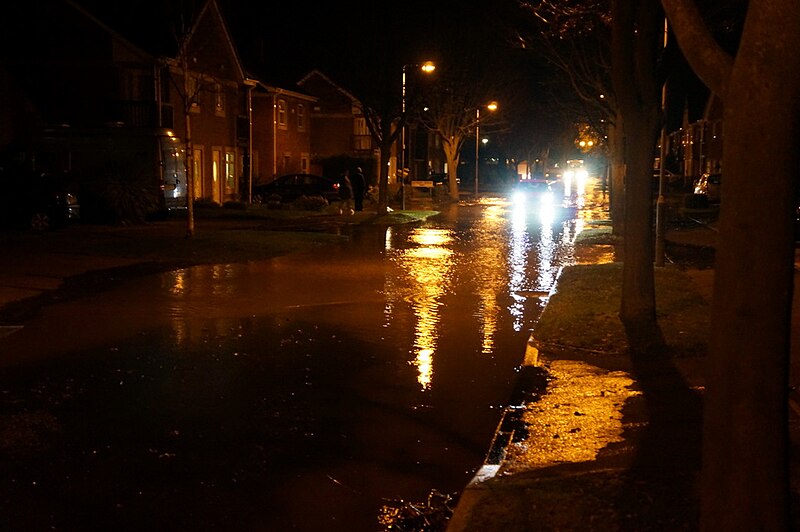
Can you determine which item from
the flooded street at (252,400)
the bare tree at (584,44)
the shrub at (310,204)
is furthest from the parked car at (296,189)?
the flooded street at (252,400)

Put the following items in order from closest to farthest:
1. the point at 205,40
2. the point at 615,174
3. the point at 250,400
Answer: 1. the point at 250,400
2. the point at 615,174
3. the point at 205,40

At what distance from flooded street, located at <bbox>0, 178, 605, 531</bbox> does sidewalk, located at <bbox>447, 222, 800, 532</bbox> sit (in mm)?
379

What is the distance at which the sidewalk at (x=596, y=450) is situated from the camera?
5.15 m

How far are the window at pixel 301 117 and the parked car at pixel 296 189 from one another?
11366 millimetres

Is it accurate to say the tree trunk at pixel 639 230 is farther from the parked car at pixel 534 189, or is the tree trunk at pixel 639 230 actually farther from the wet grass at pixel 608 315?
the parked car at pixel 534 189

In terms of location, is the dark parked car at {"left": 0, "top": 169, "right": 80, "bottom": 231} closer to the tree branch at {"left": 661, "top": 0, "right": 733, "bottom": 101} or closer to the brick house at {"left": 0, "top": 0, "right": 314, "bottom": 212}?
the brick house at {"left": 0, "top": 0, "right": 314, "bottom": 212}

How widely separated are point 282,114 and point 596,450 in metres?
46.1

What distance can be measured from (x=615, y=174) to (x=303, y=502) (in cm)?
2215

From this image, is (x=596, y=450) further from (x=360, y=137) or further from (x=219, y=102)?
(x=360, y=137)

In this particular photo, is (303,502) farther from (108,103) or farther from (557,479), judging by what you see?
(108,103)

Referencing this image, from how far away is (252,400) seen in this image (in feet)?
27.5

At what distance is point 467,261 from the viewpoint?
20.4m

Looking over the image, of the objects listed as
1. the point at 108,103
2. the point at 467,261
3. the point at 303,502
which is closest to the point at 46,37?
the point at 108,103

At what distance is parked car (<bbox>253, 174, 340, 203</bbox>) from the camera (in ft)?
140
